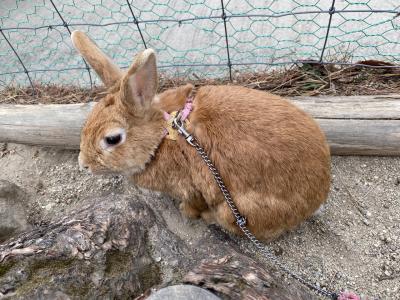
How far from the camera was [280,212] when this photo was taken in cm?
232

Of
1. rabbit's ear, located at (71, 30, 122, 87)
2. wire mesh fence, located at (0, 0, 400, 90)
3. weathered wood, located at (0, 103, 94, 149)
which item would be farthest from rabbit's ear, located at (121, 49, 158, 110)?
wire mesh fence, located at (0, 0, 400, 90)

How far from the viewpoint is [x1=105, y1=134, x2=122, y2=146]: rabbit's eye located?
230 centimetres

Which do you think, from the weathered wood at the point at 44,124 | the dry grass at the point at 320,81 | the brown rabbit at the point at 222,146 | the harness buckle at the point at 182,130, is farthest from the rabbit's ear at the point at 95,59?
the dry grass at the point at 320,81

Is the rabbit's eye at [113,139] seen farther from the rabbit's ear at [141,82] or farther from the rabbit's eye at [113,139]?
the rabbit's ear at [141,82]

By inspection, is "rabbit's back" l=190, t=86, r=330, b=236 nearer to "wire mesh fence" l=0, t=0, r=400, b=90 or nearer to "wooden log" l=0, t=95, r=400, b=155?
"wooden log" l=0, t=95, r=400, b=155

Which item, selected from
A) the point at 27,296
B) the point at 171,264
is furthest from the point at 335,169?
the point at 27,296

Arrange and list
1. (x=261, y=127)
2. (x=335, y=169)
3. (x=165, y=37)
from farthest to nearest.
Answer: (x=165, y=37)
(x=335, y=169)
(x=261, y=127)

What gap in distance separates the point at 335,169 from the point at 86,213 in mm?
1609

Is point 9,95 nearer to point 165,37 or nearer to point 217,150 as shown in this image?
point 165,37

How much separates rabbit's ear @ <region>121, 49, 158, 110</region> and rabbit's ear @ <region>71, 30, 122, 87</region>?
10.9 inches

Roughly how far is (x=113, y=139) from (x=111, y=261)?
2.01ft

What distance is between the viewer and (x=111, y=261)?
2150 millimetres

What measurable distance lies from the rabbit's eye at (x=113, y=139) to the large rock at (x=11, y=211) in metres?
0.98

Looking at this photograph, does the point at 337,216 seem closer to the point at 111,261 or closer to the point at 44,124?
the point at 111,261
